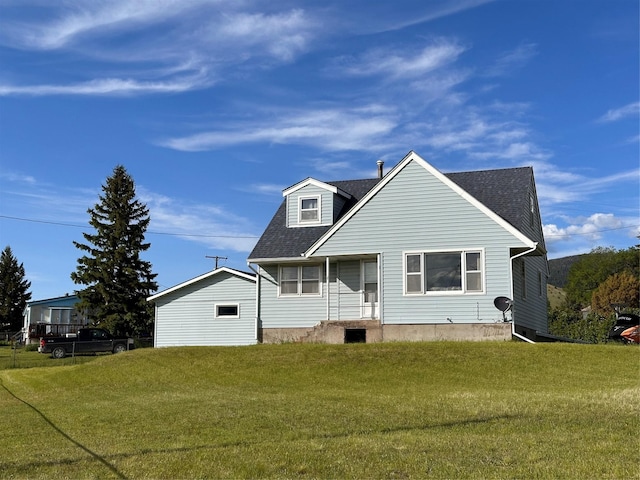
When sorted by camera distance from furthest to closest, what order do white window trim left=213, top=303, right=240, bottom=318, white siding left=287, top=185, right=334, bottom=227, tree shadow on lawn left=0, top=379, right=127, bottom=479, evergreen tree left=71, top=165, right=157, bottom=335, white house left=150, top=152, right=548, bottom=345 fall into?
1. evergreen tree left=71, top=165, right=157, bottom=335
2. white window trim left=213, top=303, right=240, bottom=318
3. white siding left=287, top=185, right=334, bottom=227
4. white house left=150, top=152, right=548, bottom=345
5. tree shadow on lawn left=0, top=379, right=127, bottom=479

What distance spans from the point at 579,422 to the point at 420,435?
2199 millimetres

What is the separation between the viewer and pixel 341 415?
10328 millimetres

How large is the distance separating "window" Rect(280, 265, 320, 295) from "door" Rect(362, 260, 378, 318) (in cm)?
189

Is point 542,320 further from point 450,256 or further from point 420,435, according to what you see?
point 420,435

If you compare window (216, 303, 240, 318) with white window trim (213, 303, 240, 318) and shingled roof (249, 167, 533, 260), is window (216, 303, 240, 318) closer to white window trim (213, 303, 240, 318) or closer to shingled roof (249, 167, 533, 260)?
white window trim (213, 303, 240, 318)

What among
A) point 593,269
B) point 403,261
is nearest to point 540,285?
point 403,261

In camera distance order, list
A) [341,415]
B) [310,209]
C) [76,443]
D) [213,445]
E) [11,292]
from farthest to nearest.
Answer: [11,292], [310,209], [341,415], [76,443], [213,445]

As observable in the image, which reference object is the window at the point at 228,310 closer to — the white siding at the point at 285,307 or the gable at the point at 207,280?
the gable at the point at 207,280

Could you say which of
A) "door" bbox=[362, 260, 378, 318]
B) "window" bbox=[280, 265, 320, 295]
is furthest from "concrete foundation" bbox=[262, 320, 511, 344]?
"window" bbox=[280, 265, 320, 295]

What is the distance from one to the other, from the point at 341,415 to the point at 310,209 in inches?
668

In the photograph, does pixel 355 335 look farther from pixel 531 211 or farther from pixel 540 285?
pixel 540 285

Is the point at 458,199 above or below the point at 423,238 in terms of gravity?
above

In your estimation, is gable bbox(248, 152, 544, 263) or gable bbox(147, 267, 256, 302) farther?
gable bbox(147, 267, 256, 302)

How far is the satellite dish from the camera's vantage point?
20.9 m
